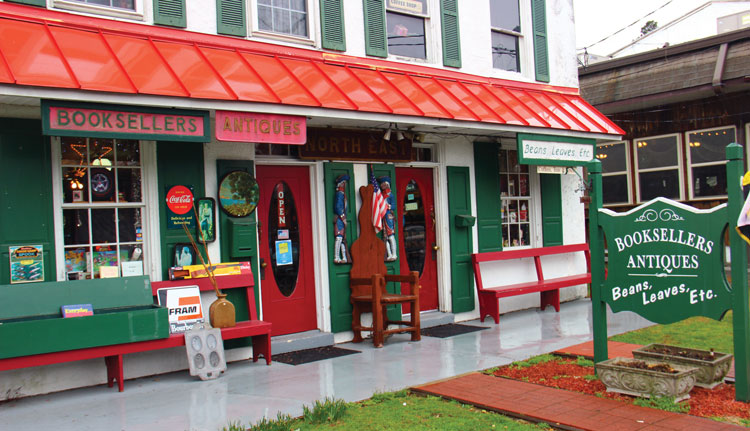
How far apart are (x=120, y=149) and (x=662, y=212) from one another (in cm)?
551

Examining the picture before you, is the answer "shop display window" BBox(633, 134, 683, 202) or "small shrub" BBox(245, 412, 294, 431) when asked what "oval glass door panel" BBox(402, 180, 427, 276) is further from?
"shop display window" BBox(633, 134, 683, 202)

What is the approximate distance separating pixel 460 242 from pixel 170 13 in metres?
5.24

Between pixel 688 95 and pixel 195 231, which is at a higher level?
pixel 688 95

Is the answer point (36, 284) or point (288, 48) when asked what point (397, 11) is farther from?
point (36, 284)

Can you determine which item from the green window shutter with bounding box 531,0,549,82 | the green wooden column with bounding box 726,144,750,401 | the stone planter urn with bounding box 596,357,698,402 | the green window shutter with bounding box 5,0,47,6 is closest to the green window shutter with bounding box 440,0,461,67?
the green window shutter with bounding box 531,0,549,82

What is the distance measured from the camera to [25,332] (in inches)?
232

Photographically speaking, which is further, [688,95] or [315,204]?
[688,95]

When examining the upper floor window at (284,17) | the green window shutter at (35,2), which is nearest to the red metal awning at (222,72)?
the green window shutter at (35,2)

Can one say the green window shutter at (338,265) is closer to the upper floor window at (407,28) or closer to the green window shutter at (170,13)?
the upper floor window at (407,28)

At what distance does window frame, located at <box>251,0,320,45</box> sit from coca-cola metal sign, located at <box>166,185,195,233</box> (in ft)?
7.13

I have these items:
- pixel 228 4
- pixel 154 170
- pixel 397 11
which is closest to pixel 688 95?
pixel 397 11

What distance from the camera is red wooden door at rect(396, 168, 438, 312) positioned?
32.1ft

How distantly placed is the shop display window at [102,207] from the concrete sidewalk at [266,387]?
1.28 m

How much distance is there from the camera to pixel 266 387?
651 centimetres
